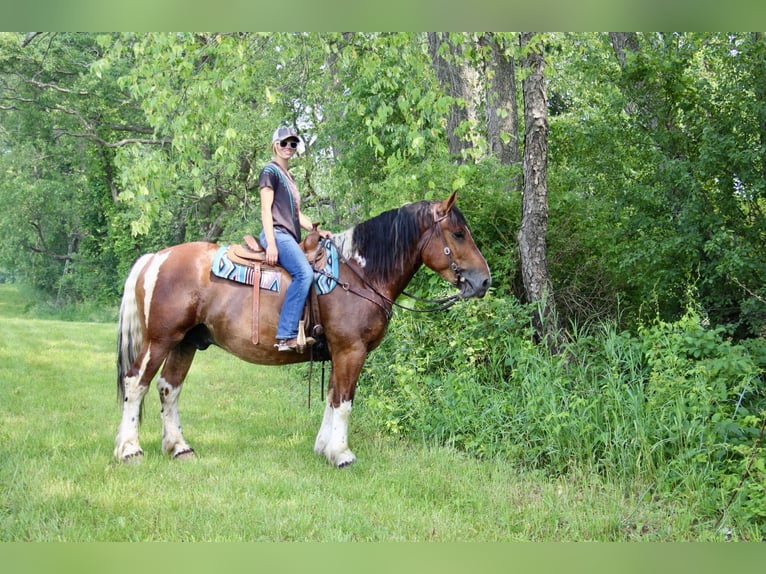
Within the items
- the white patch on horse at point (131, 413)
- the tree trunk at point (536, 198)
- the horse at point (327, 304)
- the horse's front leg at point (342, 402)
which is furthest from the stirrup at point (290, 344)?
the tree trunk at point (536, 198)

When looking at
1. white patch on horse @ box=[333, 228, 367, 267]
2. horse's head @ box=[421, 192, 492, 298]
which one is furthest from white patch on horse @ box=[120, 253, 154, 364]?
horse's head @ box=[421, 192, 492, 298]

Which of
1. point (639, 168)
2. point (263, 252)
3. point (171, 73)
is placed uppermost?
point (171, 73)

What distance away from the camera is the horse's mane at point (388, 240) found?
500cm

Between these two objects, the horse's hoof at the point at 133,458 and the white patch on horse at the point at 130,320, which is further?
the white patch on horse at the point at 130,320

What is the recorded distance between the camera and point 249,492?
418cm

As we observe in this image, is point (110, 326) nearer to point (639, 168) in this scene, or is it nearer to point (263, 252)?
point (263, 252)

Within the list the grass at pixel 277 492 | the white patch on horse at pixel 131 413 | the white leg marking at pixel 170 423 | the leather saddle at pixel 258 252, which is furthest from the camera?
the white leg marking at pixel 170 423

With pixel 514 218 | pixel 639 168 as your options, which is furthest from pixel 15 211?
pixel 639 168

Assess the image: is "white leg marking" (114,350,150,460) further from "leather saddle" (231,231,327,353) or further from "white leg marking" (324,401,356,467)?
"white leg marking" (324,401,356,467)

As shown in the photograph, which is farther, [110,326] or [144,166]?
[110,326]

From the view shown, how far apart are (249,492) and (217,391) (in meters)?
4.34

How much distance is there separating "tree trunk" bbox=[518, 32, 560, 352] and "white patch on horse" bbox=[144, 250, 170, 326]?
11.7ft

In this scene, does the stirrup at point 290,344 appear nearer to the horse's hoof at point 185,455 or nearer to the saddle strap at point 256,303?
the saddle strap at point 256,303
